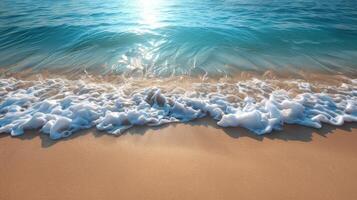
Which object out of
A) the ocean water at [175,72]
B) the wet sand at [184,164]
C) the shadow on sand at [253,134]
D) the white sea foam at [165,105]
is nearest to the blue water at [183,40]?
the ocean water at [175,72]

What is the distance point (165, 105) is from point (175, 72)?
1558 mm

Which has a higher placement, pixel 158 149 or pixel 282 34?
pixel 282 34

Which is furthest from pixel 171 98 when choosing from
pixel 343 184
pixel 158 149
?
pixel 343 184

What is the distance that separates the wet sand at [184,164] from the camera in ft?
6.54

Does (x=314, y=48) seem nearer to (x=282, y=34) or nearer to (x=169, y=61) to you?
(x=282, y=34)

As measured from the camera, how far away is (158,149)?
8.20 ft

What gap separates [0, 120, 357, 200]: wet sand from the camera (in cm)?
199

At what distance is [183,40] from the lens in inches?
276

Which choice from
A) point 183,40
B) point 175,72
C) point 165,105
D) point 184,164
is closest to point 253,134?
point 184,164

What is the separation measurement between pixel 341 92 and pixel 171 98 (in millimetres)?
2751

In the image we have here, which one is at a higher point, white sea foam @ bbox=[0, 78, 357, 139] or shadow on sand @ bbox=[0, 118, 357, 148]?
white sea foam @ bbox=[0, 78, 357, 139]

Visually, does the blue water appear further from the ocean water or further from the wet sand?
the wet sand

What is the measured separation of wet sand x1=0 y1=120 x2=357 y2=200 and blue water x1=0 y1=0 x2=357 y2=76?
2247 mm

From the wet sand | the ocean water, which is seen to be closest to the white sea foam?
the ocean water
